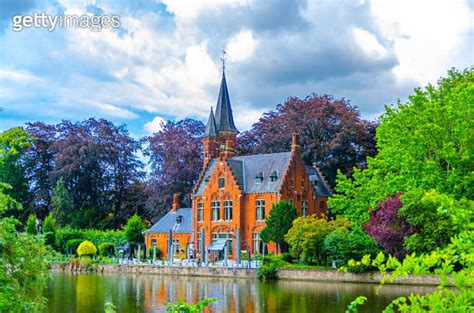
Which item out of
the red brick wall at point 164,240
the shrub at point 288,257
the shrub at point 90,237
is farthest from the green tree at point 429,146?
the shrub at point 90,237

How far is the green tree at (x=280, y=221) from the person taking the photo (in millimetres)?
39906

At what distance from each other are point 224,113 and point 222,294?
1110 inches

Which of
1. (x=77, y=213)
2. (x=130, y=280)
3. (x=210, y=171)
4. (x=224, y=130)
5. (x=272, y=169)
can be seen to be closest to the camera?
(x=130, y=280)

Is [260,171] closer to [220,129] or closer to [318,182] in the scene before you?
[318,182]

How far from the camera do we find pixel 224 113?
52719 millimetres

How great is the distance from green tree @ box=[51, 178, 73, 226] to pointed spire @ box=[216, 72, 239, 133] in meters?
18.6

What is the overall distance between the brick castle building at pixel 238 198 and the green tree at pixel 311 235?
611cm

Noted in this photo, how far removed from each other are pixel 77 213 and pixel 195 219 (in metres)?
18.4

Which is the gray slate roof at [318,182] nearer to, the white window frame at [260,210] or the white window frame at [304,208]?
the white window frame at [304,208]

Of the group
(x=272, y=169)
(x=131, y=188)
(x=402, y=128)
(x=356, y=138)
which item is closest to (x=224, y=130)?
(x=272, y=169)

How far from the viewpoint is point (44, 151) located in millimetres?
66875

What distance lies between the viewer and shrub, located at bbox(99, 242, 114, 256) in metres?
51.8

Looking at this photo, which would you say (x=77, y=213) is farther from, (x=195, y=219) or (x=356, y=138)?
(x=356, y=138)

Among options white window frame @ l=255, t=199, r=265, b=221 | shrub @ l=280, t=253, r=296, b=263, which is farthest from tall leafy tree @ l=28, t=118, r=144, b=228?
shrub @ l=280, t=253, r=296, b=263
